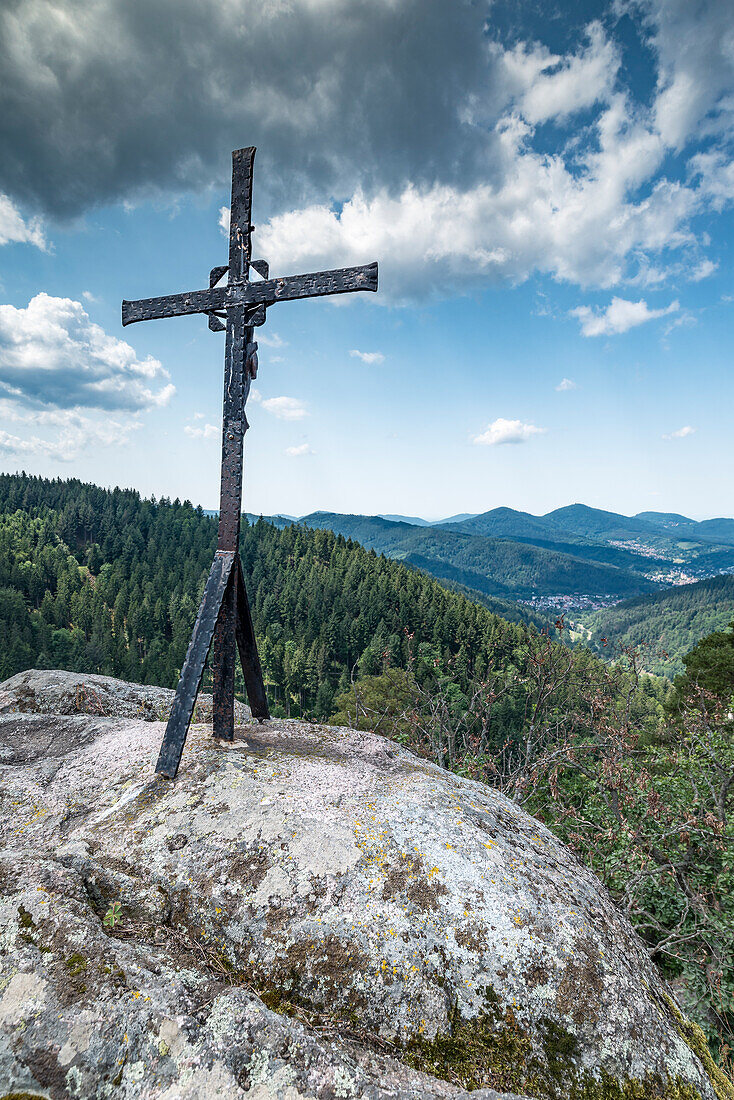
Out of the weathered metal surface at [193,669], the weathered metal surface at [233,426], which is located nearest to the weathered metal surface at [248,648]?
the weathered metal surface at [193,669]

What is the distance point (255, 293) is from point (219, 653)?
464cm

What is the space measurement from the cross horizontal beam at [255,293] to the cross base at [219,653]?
3244 mm

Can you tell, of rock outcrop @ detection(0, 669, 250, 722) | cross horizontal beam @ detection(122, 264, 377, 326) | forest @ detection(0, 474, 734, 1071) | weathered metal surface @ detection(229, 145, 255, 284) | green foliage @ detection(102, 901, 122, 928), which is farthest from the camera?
forest @ detection(0, 474, 734, 1071)

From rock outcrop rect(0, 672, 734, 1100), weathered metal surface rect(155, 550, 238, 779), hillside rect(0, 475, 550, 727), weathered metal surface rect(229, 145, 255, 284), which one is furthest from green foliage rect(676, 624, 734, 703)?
hillside rect(0, 475, 550, 727)

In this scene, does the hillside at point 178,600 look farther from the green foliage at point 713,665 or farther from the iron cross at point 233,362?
the iron cross at point 233,362

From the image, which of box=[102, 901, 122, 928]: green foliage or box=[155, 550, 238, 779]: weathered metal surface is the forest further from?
box=[102, 901, 122, 928]: green foliage

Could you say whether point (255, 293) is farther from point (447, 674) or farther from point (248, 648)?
point (447, 674)

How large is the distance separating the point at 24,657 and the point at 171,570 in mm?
45005

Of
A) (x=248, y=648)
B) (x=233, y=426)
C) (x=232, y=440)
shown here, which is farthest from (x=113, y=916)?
(x=233, y=426)

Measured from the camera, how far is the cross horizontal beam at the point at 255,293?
18.6 feet

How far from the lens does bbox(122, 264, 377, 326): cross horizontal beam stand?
566 cm

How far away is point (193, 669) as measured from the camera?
5.55 meters

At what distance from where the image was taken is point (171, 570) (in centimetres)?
12369

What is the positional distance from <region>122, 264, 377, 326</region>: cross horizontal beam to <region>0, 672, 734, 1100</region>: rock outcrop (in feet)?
18.5
